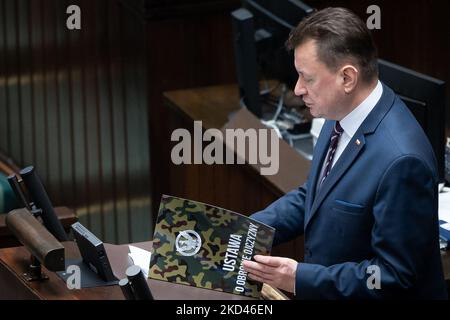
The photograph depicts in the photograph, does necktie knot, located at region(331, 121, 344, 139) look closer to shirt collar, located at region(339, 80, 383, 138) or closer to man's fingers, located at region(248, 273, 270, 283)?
shirt collar, located at region(339, 80, 383, 138)

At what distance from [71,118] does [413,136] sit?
2622mm

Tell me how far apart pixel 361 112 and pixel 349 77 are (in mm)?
98

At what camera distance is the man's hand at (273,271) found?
2.38 metres

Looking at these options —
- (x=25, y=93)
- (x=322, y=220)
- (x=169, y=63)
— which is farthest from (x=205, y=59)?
(x=322, y=220)

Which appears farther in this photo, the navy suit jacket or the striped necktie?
the striped necktie

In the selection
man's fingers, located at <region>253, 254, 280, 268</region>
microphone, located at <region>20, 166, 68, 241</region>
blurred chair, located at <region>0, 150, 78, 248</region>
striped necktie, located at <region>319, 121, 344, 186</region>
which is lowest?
blurred chair, located at <region>0, 150, 78, 248</region>

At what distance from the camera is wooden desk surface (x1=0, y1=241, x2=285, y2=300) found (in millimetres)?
2406

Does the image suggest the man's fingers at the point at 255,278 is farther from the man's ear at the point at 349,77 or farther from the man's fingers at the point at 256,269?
the man's ear at the point at 349,77

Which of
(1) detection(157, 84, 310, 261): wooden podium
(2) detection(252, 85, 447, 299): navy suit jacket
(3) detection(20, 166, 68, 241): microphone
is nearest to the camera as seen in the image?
(2) detection(252, 85, 447, 299): navy suit jacket

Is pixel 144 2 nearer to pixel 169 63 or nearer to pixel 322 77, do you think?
pixel 169 63

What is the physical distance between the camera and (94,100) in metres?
4.76

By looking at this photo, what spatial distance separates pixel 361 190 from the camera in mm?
2447

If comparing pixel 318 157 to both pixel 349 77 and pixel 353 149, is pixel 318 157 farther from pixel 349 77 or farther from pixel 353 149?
pixel 349 77

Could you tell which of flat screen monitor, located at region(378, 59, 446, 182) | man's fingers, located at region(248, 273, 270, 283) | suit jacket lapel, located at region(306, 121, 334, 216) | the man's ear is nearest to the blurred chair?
flat screen monitor, located at region(378, 59, 446, 182)
